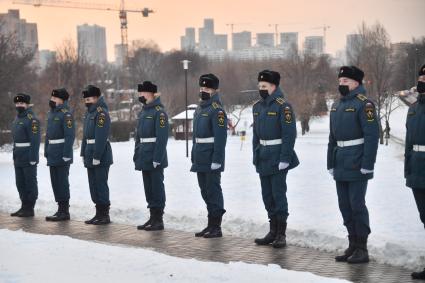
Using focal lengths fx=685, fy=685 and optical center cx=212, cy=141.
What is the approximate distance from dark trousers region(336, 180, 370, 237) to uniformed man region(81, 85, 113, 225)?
14.5ft

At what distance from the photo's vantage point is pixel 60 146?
11.6 meters

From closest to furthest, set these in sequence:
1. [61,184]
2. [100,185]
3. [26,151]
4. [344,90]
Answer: [344,90], [100,185], [61,184], [26,151]

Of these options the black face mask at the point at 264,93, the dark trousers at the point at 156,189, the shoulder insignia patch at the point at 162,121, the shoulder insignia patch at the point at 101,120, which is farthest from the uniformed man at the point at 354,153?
the shoulder insignia patch at the point at 101,120

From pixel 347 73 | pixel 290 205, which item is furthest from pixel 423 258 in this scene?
pixel 290 205

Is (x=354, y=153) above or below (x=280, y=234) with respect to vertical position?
above

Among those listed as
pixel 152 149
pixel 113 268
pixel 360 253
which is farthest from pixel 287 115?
pixel 113 268

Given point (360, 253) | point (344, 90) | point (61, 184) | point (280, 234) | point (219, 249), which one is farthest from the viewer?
point (61, 184)

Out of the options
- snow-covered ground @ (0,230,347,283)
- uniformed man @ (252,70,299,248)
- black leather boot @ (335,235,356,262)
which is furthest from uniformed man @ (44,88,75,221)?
black leather boot @ (335,235,356,262)

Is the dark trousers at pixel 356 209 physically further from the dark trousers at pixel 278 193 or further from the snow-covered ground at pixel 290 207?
the dark trousers at pixel 278 193

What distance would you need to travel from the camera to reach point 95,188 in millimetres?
11289

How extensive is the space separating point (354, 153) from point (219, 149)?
2.28 meters

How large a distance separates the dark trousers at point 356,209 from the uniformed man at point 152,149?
329 cm

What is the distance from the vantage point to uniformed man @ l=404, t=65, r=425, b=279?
24.5ft

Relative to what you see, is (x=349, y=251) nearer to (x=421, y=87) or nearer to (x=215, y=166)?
(x=421, y=87)
